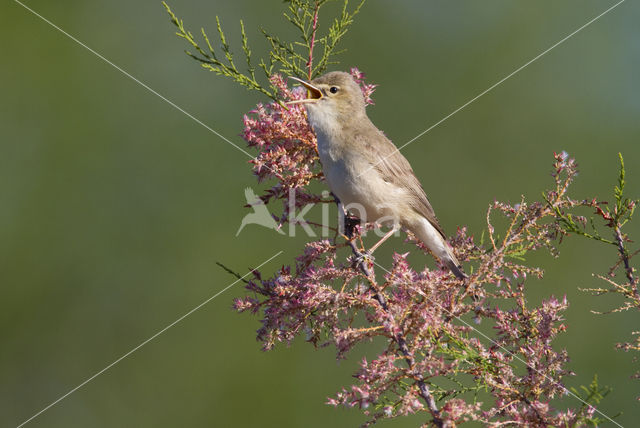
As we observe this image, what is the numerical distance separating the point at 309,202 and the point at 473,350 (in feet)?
4.03

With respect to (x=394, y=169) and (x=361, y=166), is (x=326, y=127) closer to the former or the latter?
(x=361, y=166)

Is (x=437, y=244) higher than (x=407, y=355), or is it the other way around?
(x=437, y=244)

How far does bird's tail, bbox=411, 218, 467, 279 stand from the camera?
3.43m

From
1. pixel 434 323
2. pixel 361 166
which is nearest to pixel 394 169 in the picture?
pixel 361 166

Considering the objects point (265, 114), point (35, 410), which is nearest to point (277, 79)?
point (265, 114)

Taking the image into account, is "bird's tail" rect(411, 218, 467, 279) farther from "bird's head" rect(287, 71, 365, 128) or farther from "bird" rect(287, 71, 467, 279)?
"bird's head" rect(287, 71, 365, 128)

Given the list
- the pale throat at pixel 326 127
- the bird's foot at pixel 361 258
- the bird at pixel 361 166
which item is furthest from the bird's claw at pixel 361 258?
the pale throat at pixel 326 127

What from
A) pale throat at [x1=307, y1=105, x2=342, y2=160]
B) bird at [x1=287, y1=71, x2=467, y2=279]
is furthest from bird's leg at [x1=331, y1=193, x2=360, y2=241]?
pale throat at [x1=307, y1=105, x2=342, y2=160]

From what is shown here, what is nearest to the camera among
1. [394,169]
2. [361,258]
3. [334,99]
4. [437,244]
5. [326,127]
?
[361,258]

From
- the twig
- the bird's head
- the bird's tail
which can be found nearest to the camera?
the twig

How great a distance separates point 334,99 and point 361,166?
0.55 meters

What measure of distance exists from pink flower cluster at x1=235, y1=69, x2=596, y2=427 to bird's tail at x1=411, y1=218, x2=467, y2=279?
544mm

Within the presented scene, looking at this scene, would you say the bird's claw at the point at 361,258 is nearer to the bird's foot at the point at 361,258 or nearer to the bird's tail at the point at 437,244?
the bird's foot at the point at 361,258

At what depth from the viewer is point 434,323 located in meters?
2.23
